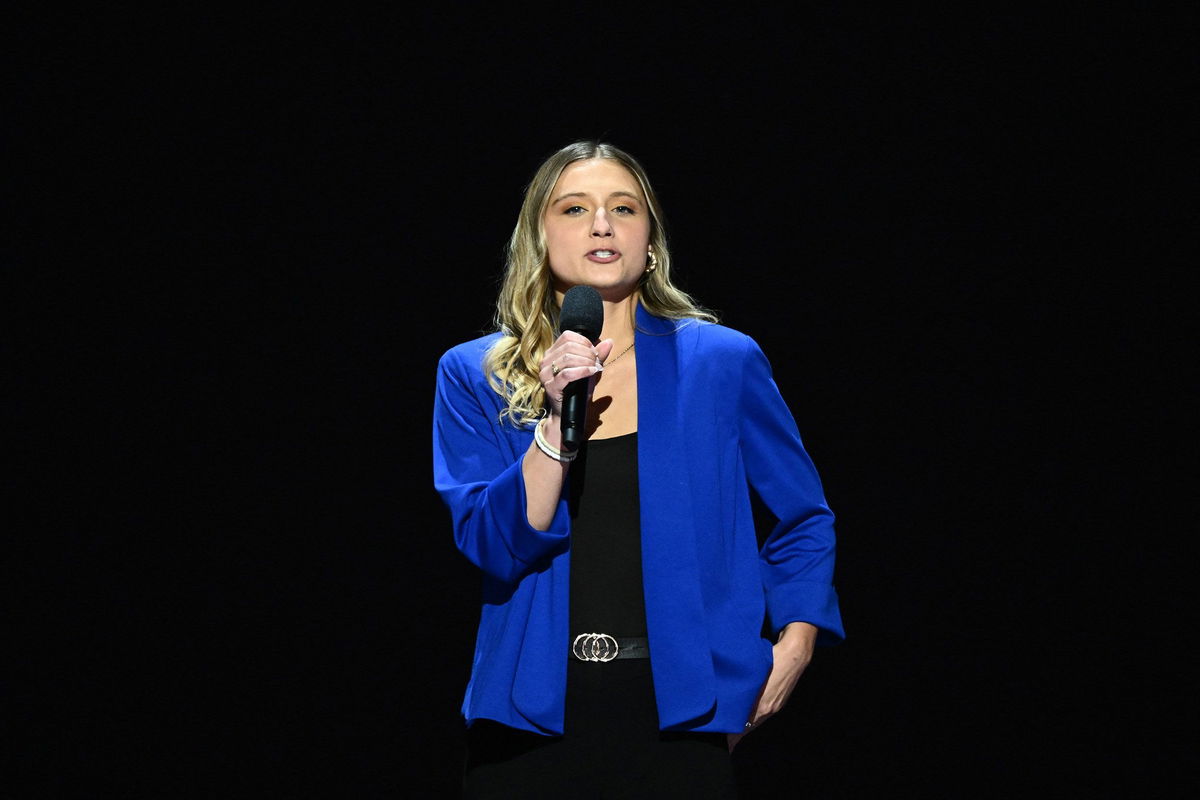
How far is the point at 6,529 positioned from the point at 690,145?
179 cm

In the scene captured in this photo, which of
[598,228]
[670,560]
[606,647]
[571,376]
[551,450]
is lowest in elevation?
[606,647]

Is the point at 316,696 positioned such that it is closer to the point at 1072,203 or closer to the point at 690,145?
the point at 690,145

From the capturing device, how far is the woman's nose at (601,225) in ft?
6.09

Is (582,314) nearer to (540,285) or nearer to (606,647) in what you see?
(540,285)

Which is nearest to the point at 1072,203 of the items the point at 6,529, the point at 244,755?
the point at 244,755

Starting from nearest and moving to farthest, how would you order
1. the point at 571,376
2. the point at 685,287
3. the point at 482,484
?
the point at 571,376, the point at 482,484, the point at 685,287

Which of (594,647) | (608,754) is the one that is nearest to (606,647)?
(594,647)

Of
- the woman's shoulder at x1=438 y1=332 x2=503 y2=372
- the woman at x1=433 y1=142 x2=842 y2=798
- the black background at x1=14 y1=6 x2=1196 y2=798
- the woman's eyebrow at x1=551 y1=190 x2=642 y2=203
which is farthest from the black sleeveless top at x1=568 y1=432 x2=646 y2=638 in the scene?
the black background at x1=14 y1=6 x2=1196 y2=798

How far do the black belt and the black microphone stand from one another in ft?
0.81

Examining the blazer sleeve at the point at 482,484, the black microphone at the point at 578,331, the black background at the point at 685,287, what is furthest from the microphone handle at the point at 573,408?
the black background at the point at 685,287

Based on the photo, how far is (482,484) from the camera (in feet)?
5.79

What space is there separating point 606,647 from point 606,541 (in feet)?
0.45

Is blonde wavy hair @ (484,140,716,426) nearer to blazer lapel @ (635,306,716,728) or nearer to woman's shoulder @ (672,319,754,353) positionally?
woman's shoulder @ (672,319,754,353)

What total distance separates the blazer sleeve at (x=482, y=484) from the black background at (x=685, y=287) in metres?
1.22
